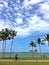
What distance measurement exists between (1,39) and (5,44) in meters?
2.66

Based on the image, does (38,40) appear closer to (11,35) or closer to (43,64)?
(11,35)

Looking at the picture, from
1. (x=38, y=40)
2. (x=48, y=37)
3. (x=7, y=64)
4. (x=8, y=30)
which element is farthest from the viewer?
(x=38, y=40)

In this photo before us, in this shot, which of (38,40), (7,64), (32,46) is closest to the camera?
(7,64)

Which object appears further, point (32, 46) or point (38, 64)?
point (32, 46)

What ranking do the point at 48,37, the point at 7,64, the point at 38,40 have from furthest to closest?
the point at 38,40 → the point at 48,37 → the point at 7,64

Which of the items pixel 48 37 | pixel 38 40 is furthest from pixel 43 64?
pixel 38 40

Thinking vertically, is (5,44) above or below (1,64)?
above

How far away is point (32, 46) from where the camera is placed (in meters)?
120

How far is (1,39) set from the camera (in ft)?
275

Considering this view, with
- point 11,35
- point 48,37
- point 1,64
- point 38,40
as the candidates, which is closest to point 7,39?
→ point 11,35

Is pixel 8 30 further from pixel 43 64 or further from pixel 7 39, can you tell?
pixel 43 64

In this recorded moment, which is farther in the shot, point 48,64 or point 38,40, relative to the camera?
point 38,40

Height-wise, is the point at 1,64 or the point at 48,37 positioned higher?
the point at 48,37

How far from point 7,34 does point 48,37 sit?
22.3 metres
